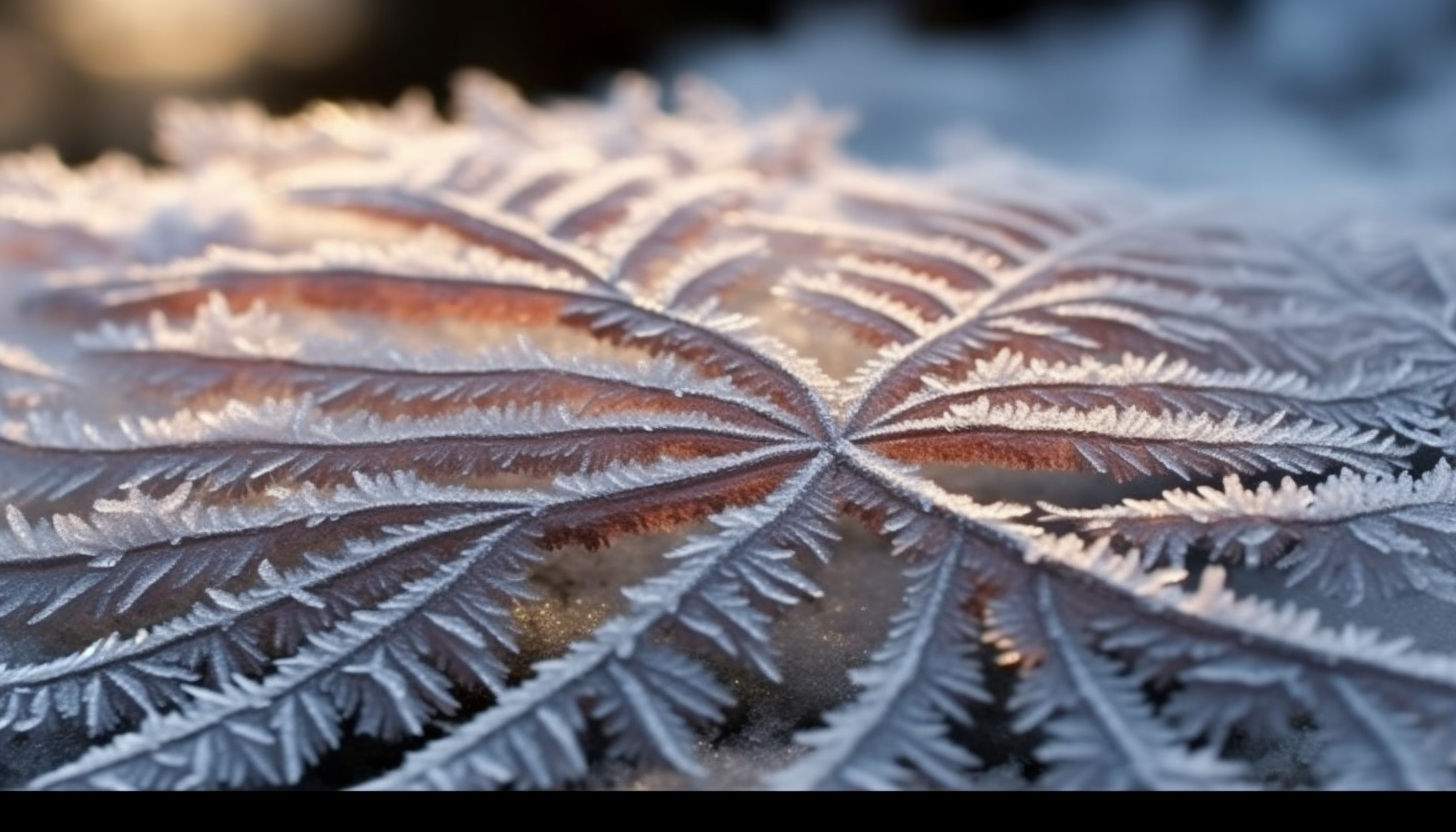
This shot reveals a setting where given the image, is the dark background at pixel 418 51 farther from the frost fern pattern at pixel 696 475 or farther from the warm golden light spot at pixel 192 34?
the frost fern pattern at pixel 696 475

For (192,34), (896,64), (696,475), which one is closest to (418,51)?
(192,34)

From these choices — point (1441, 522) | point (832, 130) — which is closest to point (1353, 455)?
point (1441, 522)

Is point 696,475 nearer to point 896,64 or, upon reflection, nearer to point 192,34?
point 896,64

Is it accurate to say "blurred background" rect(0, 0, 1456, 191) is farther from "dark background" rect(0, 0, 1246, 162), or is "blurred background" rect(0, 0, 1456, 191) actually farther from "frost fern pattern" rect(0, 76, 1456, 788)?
"frost fern pattern" rect(0, 76, 1456, 788)

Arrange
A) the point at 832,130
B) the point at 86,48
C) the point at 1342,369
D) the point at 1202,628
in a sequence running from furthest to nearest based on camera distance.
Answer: the point at 86,48 < the point at 832,130 < the point at 1342,369 < the point at 1202,628
